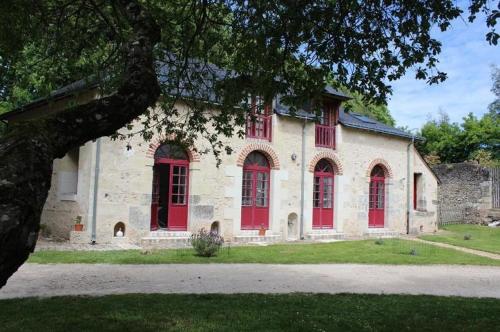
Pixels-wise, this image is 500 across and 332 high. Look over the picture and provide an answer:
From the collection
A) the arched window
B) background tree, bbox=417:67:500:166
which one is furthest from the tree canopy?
background tree, bbox=417:67:500:166

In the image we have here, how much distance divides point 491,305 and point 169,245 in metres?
8.55

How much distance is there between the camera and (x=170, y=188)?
14.0 metres

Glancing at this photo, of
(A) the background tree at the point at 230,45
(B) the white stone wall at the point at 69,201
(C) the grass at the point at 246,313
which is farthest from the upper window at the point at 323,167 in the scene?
(C) the grass at the point at 246,313

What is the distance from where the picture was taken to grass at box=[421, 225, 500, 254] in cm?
1511

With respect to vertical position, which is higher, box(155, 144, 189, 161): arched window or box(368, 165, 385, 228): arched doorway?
box(155, 144, 189, 161): arched window

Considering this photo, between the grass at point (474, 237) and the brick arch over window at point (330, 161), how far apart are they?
4.00m

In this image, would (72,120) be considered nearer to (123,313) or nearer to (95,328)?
(95,328)

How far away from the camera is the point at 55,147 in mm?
2898

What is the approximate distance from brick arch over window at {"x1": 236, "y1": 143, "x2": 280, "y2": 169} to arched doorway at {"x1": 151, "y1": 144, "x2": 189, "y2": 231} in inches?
72.8

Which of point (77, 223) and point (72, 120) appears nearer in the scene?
point (72, 120)

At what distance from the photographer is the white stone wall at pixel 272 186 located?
12.7 meters

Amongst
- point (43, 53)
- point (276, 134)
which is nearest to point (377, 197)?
point (276, 134)

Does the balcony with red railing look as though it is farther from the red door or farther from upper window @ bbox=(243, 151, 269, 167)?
the red door

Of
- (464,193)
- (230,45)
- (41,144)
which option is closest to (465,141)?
(464,193)
